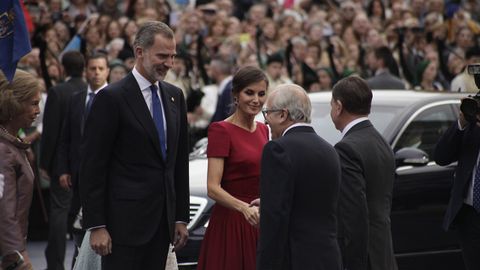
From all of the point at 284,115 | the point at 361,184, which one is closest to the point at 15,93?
the point at 284,115

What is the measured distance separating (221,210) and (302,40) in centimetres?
1084

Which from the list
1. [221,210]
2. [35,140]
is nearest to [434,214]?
[221,210]

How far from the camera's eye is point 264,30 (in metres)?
19.2

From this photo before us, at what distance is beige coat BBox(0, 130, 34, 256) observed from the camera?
6.14 meters

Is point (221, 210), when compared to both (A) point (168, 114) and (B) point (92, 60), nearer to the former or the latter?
(A) point (168, 114)

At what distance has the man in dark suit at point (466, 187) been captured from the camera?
26.3 feet

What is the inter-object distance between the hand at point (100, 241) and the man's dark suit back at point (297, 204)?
938mm

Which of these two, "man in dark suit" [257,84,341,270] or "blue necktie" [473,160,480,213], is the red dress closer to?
"man in dark suit" [257,84,341,270]

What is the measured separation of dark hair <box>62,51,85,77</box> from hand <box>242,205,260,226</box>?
4862 mm

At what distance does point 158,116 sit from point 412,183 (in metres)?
3.58

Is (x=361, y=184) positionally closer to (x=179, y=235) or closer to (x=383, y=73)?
(x=179, y=235)

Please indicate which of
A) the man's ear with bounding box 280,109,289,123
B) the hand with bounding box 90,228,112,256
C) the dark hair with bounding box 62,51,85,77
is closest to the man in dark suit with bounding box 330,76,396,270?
the man's ear with bounding box 280,109,289,123

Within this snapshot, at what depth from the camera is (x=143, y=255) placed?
22.4ft

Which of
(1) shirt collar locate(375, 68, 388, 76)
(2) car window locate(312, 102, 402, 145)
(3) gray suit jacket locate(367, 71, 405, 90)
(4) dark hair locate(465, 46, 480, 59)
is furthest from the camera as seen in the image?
(4) dark hair locate(465, 46, 480, 59)
